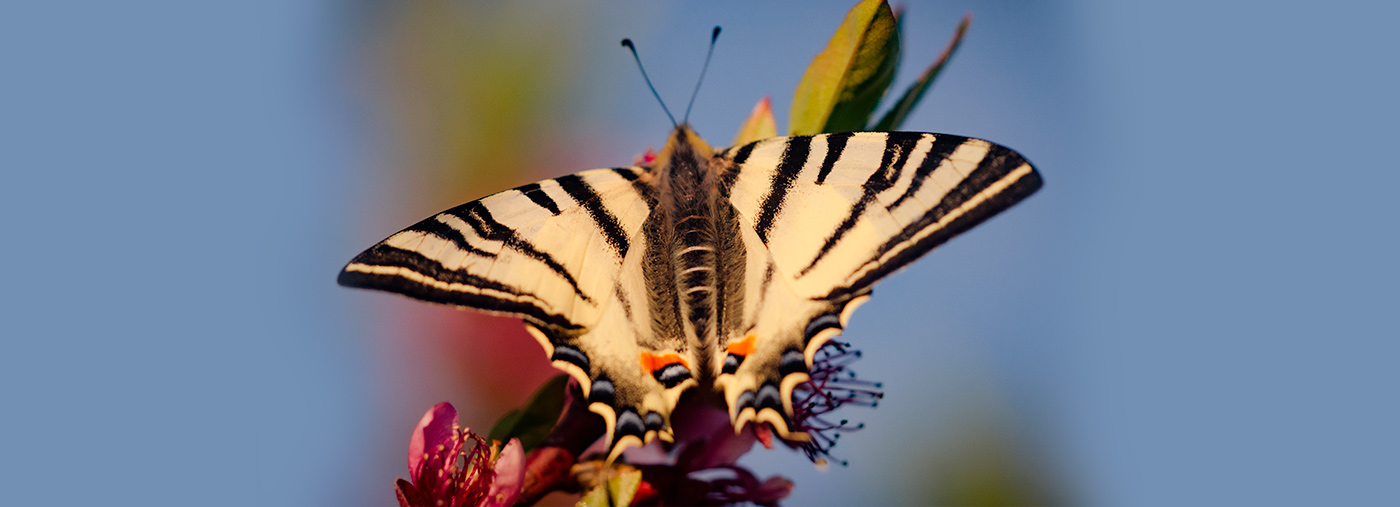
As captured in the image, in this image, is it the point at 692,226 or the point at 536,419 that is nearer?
the point at 536,419

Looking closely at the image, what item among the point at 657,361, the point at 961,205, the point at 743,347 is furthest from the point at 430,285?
the point at 961,205

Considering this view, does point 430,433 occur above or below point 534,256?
below

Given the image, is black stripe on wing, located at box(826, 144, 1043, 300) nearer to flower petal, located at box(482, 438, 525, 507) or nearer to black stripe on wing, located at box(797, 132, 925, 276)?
black stripe on wing, located at box(797, 132, 925, 276)

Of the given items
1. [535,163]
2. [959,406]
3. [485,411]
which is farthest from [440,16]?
[959,406]

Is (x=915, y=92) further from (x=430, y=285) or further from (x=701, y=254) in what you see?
(x=430, y=285)

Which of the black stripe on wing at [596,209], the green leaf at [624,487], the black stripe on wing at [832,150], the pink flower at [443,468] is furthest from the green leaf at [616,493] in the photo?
the black stripe on wing at [832,150]

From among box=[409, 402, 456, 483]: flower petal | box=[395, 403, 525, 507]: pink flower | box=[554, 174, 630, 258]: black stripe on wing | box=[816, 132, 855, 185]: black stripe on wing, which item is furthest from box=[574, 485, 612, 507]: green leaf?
box=[816, 132, 855, 185]: black stripe on wing

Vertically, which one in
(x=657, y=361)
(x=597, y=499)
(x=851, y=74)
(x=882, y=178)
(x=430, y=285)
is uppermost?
(x=851, y=74)
